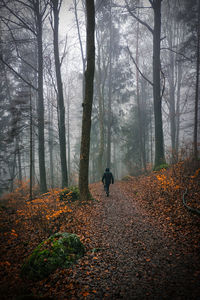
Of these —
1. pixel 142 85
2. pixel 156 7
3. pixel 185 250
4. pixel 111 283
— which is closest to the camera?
pixel 111 283

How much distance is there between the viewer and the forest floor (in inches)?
109

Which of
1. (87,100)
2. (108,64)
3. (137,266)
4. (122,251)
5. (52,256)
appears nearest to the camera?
(137,266)

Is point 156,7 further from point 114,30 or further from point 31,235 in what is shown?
point 31,235

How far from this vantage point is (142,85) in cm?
1788

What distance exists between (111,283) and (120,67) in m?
18.4

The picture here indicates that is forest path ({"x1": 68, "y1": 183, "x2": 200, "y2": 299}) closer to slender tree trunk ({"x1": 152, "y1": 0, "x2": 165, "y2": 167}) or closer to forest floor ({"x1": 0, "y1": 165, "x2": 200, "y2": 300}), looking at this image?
forest floor ({"x1": 0, "y1": 165, "x2": 200, "y2": 300})

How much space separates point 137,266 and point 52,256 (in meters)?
2.00

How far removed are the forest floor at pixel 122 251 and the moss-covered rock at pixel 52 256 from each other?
14cm

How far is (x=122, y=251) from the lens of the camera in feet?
13.0

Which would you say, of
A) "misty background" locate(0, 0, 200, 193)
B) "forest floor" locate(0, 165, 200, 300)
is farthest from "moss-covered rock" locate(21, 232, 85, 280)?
"misty background" locate(0, 0, 200, 193)

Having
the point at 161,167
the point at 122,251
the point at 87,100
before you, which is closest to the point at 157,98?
the point at 161,167

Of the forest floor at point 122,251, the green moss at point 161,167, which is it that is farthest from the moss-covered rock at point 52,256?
the green moss at point 161,167

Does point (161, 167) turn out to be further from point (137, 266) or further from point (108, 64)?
point (108, 64)

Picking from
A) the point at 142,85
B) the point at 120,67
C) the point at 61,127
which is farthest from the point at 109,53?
the point at 61,127
